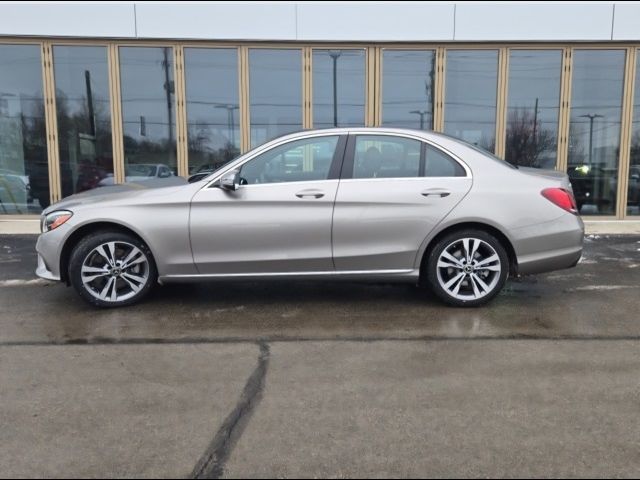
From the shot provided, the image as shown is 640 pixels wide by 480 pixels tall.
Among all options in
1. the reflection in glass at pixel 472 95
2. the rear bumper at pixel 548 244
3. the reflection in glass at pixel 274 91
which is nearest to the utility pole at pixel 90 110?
the reflection in glass at pixel 274 91

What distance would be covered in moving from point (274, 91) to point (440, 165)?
585 cm

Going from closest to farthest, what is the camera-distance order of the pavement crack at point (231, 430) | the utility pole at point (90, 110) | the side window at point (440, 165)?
the pavement crack at point (231, 430) → the side window at point (440, 165) → the utility pole at point (90, 110)

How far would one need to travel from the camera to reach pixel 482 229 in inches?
202

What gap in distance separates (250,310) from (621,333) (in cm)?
303

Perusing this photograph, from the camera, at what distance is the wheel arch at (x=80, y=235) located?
507 cm

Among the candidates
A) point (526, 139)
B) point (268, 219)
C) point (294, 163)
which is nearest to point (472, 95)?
point (526, 139)

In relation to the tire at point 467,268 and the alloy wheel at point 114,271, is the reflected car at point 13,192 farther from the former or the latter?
the tire at point 467,268

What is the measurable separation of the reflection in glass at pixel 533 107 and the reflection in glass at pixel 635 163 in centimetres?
134

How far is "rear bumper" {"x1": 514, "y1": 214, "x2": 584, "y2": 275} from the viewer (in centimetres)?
507

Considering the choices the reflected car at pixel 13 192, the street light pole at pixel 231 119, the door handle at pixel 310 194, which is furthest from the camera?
the reflected car at pixel 13 192

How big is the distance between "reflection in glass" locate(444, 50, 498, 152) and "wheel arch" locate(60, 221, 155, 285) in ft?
22.9

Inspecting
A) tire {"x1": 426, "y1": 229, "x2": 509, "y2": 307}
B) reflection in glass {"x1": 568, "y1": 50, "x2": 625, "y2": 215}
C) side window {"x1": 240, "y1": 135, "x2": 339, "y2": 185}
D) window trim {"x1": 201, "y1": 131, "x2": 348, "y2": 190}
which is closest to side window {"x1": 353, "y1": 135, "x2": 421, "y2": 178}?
window trim {"x1": 201, "y1": 131, "x2": 348, "y2": 190}

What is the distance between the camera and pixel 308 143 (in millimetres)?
5188

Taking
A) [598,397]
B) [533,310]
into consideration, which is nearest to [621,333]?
[533,310]
